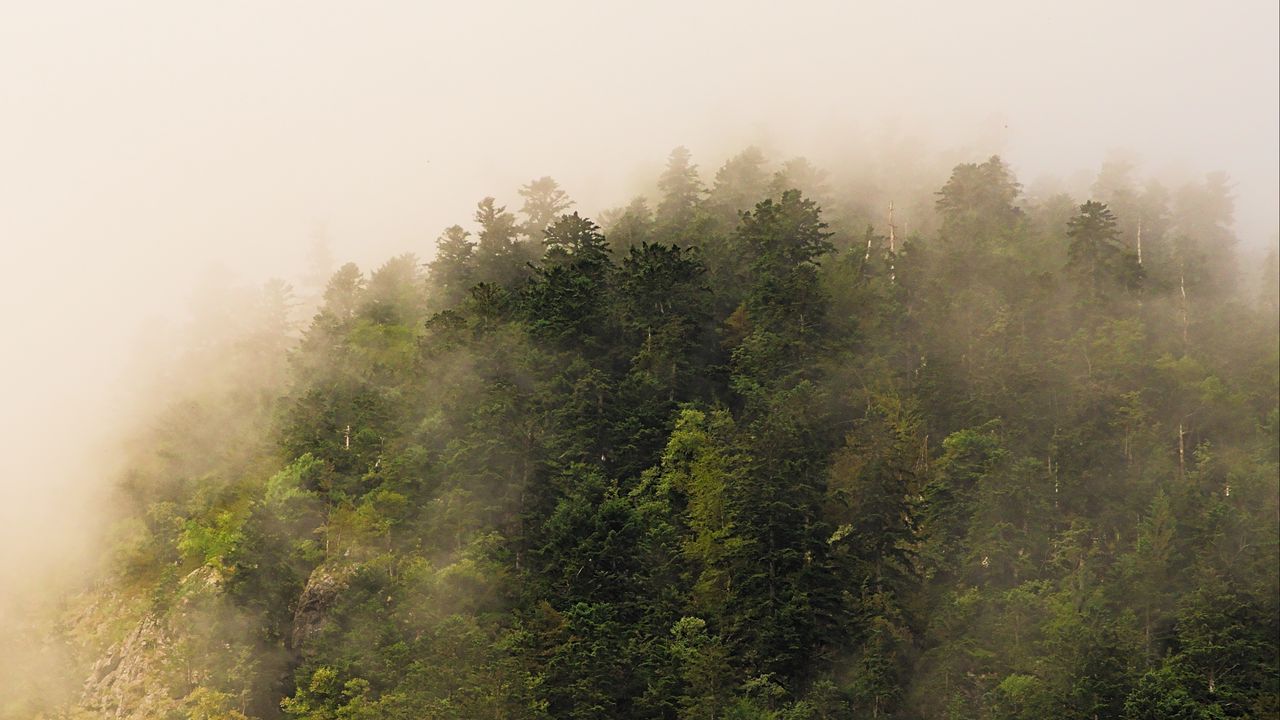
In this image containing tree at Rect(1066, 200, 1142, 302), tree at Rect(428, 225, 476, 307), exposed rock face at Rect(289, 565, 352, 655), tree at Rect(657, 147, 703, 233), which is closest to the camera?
exposed rock face at Rect(289, 565, 352, 655)

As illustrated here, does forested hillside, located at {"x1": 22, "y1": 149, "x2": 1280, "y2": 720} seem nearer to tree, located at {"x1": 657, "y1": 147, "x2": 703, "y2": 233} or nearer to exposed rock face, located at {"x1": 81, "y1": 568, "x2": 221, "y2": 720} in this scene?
exposed rock face, located at {"x1": 81, "y1": 568, "x2": 221, "y2": 720}

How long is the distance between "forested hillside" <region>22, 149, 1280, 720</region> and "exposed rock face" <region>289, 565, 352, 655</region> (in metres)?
0.27

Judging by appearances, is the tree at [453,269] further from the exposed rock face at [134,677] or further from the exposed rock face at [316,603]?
the exposed rock face at [134,677]

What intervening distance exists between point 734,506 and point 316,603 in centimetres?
2369

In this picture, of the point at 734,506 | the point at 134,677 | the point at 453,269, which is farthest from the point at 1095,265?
the point at 134,677

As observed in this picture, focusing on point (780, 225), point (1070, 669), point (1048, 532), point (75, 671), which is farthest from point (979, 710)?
point (75, 671)

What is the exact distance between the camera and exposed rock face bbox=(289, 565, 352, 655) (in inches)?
2581

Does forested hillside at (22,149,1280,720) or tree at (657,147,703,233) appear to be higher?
tree at (657,147,703,233)

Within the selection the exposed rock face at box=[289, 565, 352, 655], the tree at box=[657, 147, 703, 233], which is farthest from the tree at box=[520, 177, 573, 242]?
the exposed rock face at box=[289, 565, 352, 655]

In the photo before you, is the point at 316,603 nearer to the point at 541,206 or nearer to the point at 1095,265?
the point at 541,206

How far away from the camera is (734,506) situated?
A: 63719 mm

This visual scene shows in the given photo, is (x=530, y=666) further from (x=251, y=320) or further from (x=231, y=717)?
(x=251, y=320)

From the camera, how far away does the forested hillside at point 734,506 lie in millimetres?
58406

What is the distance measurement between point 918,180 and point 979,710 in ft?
243
